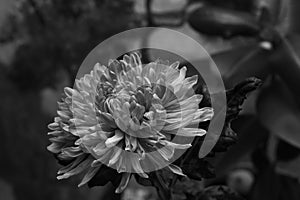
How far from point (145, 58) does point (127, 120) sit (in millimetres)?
197

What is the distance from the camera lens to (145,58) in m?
0.47

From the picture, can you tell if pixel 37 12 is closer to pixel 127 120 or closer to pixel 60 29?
pixel 60 29

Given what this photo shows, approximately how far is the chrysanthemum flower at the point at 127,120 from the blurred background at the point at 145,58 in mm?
179

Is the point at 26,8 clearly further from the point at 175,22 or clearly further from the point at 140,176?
the point at 140,176

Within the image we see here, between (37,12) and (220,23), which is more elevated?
(37,12)

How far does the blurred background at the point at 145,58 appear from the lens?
0.53 meters

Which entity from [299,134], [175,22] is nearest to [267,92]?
[299,134]

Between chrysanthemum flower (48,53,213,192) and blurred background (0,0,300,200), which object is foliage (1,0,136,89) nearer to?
blurred background (0,0,300,200)

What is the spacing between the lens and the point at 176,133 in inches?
11.2

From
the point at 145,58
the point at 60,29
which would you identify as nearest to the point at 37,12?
the point at 60,29

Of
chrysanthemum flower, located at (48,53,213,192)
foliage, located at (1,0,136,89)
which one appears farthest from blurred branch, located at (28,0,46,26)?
chrysanthemum flower, located at (48,53,213,192)

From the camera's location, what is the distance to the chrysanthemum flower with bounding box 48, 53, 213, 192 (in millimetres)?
277

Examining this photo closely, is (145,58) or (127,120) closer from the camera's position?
(127,120)

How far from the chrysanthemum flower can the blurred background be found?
18 centimetres
